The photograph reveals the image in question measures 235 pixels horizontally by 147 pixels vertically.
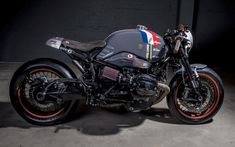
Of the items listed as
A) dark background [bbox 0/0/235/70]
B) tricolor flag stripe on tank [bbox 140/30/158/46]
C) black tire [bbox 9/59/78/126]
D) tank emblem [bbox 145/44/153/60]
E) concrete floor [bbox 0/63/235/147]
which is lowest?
concrete floor [bbox 0/63/235/147]

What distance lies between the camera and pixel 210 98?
2852 mm

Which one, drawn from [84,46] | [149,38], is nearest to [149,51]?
[149,38]

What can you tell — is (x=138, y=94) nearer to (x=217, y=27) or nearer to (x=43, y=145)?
(x=43, y=145)

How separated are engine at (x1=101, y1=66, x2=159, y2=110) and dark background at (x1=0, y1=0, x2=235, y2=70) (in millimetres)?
2257

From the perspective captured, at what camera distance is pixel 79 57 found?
8.65 ft

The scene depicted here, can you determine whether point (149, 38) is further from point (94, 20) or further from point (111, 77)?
point (94, 20)

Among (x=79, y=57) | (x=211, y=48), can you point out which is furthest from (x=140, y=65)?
(x=211, y=48)

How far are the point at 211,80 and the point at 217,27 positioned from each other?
2.41 metres

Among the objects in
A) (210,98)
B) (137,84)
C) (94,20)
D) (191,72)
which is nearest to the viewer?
(137,84)

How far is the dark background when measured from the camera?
15.0 ft

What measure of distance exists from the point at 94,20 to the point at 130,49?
2.26m

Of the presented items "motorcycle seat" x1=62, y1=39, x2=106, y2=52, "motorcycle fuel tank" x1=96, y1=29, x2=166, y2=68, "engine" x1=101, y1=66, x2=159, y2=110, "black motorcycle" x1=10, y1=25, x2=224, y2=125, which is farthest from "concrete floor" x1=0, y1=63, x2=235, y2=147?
"motorcycle seat" x1=62, y1=39, x2=106, y2=52

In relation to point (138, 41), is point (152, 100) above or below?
below

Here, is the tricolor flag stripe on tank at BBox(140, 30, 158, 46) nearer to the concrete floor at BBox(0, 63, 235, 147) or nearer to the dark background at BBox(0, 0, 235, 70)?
the concrete floor at BBox(0, 63, 235, 147)
